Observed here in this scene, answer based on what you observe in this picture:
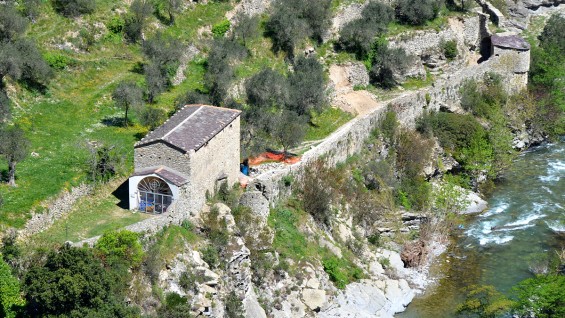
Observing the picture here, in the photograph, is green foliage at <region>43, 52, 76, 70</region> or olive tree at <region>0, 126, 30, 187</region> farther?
green foliage at <region>43, 52, 76, 70</region>

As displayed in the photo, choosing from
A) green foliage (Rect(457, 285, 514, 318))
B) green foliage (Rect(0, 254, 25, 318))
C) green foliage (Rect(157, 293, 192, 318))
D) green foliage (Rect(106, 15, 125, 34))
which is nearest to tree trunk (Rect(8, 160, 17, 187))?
green foliage (Rect(0, 254, 25, 318))

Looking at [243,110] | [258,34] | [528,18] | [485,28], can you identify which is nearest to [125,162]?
[243,110]

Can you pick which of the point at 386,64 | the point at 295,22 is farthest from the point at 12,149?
the point at 386,64

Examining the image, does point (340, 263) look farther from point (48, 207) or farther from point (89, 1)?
point (89, 1)

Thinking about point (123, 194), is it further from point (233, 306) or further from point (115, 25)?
point (115, 25)

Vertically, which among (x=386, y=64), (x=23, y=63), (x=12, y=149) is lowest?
(x=386, y=64)

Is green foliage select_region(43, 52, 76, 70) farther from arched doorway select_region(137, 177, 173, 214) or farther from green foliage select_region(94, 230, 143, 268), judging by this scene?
green foliage select_region(94, 230, 143, 268)
